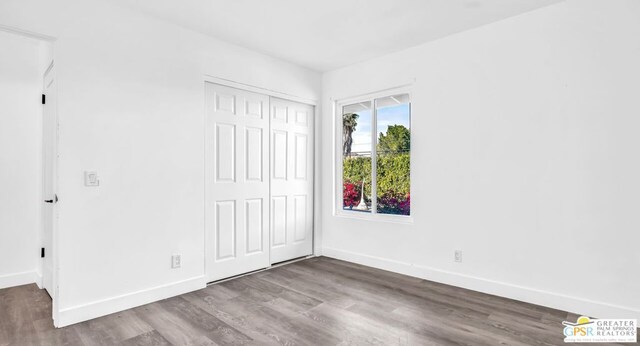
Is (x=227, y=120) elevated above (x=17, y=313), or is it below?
above

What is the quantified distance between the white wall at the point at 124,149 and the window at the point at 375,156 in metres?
1.86

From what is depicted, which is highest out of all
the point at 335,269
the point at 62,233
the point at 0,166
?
the point at 0,166

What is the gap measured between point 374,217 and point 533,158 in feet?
6.00

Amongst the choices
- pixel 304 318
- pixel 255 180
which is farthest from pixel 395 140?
pixel 304 318

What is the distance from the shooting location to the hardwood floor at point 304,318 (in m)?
2.31

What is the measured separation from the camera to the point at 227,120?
3605 millimetres

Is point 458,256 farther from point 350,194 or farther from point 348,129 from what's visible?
point 348,129

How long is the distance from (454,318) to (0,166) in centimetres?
443

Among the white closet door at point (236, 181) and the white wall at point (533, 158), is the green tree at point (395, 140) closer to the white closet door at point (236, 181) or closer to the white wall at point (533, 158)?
the white wall at point (533, 158)

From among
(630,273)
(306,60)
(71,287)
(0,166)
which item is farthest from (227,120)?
(630,273)

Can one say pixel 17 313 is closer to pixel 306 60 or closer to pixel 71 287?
pixel 71 287

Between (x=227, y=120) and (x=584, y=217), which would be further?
(x=227, y=120)

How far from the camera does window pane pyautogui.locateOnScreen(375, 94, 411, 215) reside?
3.87 m

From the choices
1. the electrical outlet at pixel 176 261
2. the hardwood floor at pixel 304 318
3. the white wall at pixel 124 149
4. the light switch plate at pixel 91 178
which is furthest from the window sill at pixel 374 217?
the light switch plate at pixel 91 178
